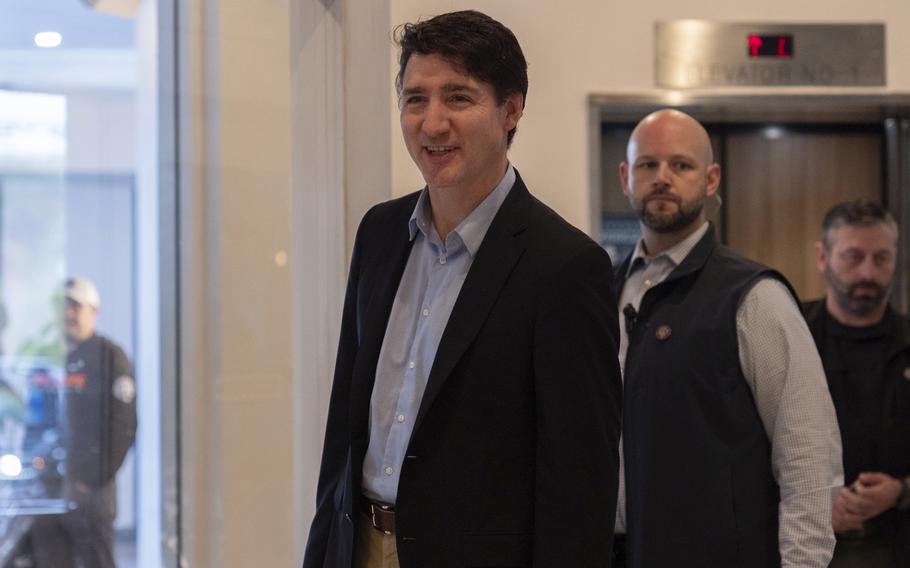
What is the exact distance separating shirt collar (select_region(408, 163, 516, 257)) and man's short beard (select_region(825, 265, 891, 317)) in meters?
1.78

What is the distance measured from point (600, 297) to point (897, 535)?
1892 mm

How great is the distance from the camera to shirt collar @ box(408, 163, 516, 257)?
5.58 feet

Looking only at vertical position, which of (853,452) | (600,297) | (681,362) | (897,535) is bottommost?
(897,535)

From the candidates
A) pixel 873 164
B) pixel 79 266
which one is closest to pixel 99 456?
pixel 79 266

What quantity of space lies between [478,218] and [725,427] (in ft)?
2.80

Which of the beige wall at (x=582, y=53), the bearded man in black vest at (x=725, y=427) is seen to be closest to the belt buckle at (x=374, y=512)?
the bearded man in black vest at (x=725, y=427)

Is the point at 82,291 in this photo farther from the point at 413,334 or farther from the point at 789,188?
the point at 789,188

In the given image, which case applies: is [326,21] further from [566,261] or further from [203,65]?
[566,261]

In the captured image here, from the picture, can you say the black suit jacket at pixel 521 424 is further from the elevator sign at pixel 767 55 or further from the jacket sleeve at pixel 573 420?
the elevator sign at pixel 767 55

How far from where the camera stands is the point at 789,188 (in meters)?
4.77

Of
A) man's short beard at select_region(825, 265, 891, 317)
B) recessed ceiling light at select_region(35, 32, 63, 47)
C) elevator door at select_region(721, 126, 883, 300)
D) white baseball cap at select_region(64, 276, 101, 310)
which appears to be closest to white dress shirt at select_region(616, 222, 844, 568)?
man's short beard at select_region(825, 265, 891, 317)

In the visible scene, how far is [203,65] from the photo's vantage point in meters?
2.36

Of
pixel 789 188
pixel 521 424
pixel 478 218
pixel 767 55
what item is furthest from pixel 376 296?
pixel 789 188

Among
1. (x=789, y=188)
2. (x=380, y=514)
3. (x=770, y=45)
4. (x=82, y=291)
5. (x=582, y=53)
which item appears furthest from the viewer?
(x=789, y=188)
